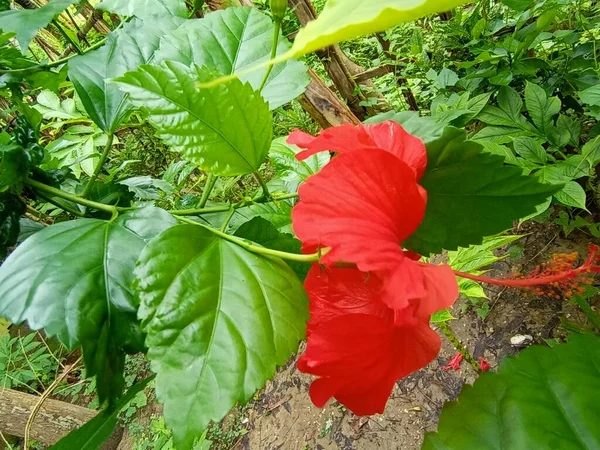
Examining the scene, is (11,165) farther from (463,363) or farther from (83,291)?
(463,363)

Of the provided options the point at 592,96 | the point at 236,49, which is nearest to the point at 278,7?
the point at 236,49

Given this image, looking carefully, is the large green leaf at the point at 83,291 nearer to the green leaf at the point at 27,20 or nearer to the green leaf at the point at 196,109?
the green leaf at the point at 196,109

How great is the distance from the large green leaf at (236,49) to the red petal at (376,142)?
142 millimetres

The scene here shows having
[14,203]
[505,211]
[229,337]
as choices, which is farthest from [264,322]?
[14,203]

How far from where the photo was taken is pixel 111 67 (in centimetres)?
53

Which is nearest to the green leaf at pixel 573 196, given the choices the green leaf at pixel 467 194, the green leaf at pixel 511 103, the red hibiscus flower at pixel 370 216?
the green leaf at pixel 511 103

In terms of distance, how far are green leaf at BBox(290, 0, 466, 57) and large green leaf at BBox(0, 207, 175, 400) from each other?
1.02ft

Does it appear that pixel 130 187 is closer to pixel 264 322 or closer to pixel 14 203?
pixel 14 203

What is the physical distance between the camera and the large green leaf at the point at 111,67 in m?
0.53

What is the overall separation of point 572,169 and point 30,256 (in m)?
0.93

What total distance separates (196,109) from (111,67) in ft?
0.71

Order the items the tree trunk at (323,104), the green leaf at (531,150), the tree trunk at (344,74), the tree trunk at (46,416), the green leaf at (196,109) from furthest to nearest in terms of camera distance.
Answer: the tree trunk at (46,416)
the tree trunk at (344,74)
the tree trunk at (323,104)
the green leaf at (531,150)
the green leaf at (196,109)

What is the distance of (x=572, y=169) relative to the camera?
925 mm

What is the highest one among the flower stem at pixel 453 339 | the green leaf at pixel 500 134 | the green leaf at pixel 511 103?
the green leaf at pixel 511 103
